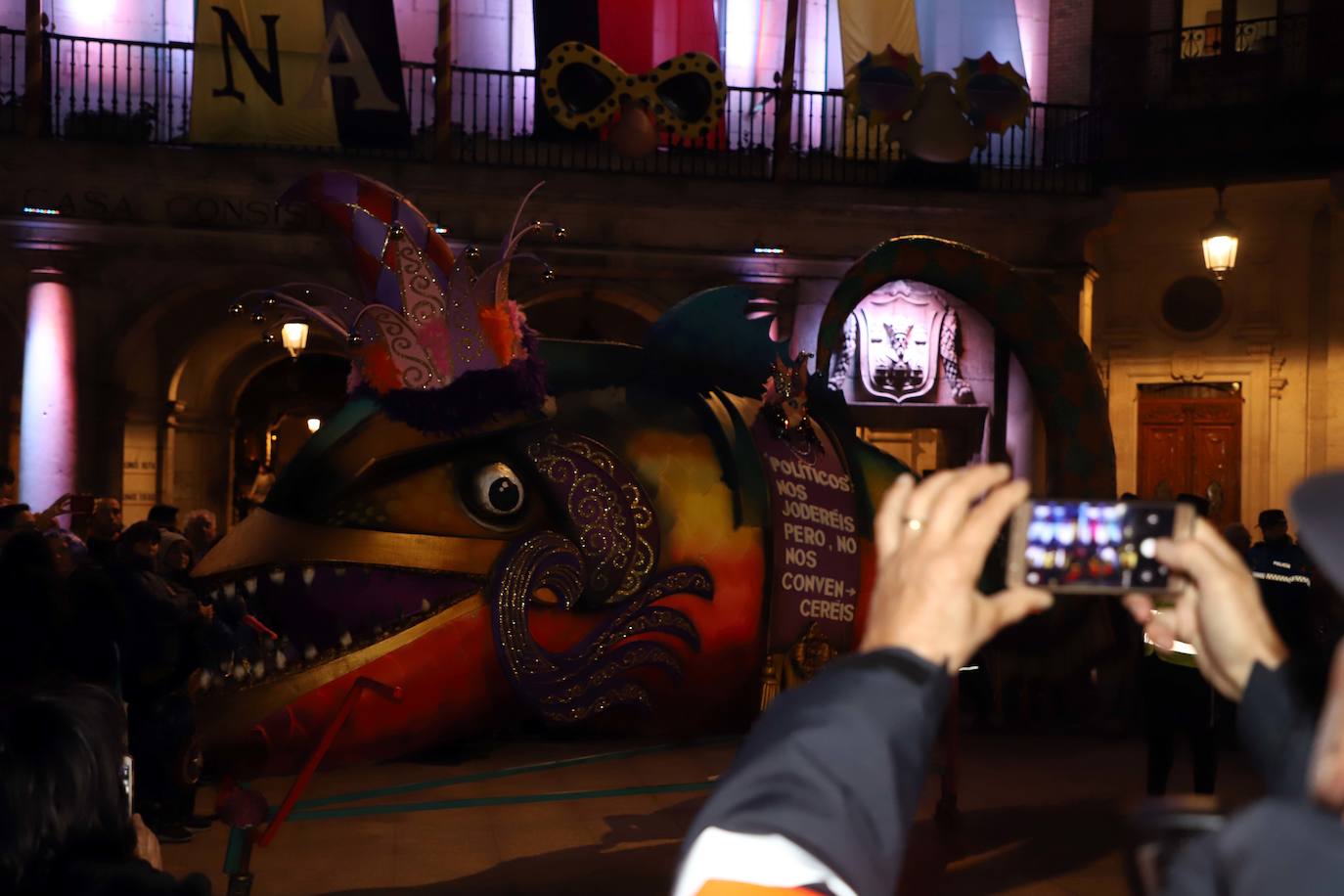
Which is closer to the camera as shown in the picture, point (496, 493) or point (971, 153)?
point (496, 493)

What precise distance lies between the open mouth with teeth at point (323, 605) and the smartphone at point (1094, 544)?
4932mm

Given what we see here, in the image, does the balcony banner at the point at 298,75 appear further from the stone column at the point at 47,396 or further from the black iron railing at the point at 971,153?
the black iron railing at the point at 971,153

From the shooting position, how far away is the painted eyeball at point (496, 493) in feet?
21.4

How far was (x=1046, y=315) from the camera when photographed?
28.7 feet

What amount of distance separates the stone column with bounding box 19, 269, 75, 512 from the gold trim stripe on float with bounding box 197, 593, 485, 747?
9.50m

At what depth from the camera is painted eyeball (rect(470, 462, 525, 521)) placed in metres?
6.52

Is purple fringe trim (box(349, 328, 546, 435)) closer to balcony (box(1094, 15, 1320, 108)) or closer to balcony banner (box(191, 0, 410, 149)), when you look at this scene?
balcony banner (box(191, 0, 410, 149))

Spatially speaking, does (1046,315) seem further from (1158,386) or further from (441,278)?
(1158,386)

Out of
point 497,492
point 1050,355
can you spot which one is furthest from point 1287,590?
point 497,492

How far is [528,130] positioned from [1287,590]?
10805 millimetres

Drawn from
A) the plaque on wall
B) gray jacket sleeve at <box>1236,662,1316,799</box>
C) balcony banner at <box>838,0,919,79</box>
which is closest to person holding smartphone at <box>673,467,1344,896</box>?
gray jacket sleeve at <box>1236,662,1316,799</box>

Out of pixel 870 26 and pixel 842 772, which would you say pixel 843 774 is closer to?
pixel 842 772

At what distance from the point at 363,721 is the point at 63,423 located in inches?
387

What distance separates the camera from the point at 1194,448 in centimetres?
1811
